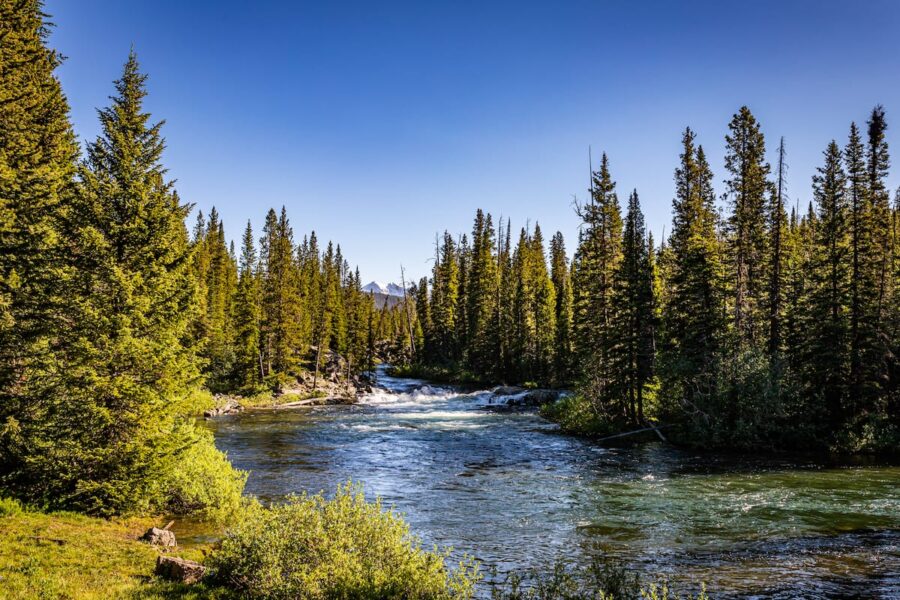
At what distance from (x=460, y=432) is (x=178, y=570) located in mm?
25187

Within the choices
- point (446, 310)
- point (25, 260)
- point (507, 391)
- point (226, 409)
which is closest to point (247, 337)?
point (226, 409)

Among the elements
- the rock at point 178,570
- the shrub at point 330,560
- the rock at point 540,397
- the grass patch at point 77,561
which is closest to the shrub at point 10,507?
the grass patch at point 77,561

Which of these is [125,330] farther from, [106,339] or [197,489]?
[197,489]

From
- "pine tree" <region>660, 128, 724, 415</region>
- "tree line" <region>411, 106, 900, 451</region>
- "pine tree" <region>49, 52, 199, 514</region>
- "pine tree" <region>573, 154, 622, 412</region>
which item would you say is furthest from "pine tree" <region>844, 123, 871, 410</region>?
"pine tree" <region>49, 52, 199, 514</region>

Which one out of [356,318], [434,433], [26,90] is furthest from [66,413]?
[356,318]

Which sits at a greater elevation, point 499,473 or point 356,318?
point 356,318

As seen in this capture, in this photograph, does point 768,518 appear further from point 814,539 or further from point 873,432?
point 873,432

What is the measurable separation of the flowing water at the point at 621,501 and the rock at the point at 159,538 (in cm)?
588

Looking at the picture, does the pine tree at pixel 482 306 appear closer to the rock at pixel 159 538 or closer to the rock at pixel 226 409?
the rock at pixel 226 409

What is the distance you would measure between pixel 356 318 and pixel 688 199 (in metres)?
46.6

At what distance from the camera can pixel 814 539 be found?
46.8 feet

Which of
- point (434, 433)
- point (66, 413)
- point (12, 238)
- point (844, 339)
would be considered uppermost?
point (12, 238)

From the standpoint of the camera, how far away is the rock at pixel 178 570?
31.2 feet

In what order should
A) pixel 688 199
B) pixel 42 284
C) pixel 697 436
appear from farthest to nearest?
pixel 688 199 → pixel 697 436 → pixel 42 284
